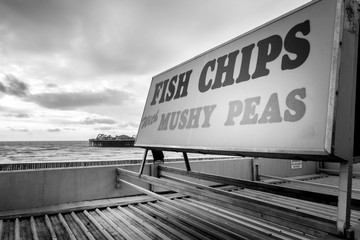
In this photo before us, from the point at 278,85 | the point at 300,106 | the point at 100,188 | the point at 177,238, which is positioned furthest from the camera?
the point at 100,188

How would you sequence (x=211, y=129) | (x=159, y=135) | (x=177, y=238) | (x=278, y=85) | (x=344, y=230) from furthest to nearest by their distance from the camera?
(x=159, y=135), (x=177, y=238), (x=211, y=129), (x=278, y=85), (x=344, y=230)

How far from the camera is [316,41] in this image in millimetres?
1883

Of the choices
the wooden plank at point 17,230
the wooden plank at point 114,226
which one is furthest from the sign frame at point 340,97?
the wooden plank at point 17,230

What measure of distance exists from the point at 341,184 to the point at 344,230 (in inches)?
11.9

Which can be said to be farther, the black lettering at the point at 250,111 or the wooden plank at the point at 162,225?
the wooden plank at the point at 162,225

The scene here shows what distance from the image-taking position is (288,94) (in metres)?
1.99

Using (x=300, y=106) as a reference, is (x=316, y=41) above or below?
above

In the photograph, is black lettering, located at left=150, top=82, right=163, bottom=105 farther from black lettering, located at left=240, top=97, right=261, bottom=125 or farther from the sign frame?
the sign frame

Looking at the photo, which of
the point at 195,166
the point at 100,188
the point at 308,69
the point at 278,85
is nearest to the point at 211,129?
the point at 278,85

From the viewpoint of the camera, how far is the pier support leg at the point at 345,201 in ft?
5.36

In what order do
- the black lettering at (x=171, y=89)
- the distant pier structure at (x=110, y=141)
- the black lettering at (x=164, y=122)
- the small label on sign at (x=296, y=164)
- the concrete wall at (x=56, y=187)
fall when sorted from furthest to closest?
1. the distant pier structure at (x=110, y=141)
2. the small label on sign at (x=296, y=164)
3. the concrete wall at (x=56, y=187)
4. the black lettering at (x=171, y=89)
5. the black lettering at (x=164, y=122)

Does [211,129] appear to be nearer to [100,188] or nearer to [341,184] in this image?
[341,184]

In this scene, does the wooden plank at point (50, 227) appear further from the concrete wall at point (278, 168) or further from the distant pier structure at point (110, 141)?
the distant pier structure at point (110, 141)

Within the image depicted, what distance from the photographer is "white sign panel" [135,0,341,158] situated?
69.3 inches
